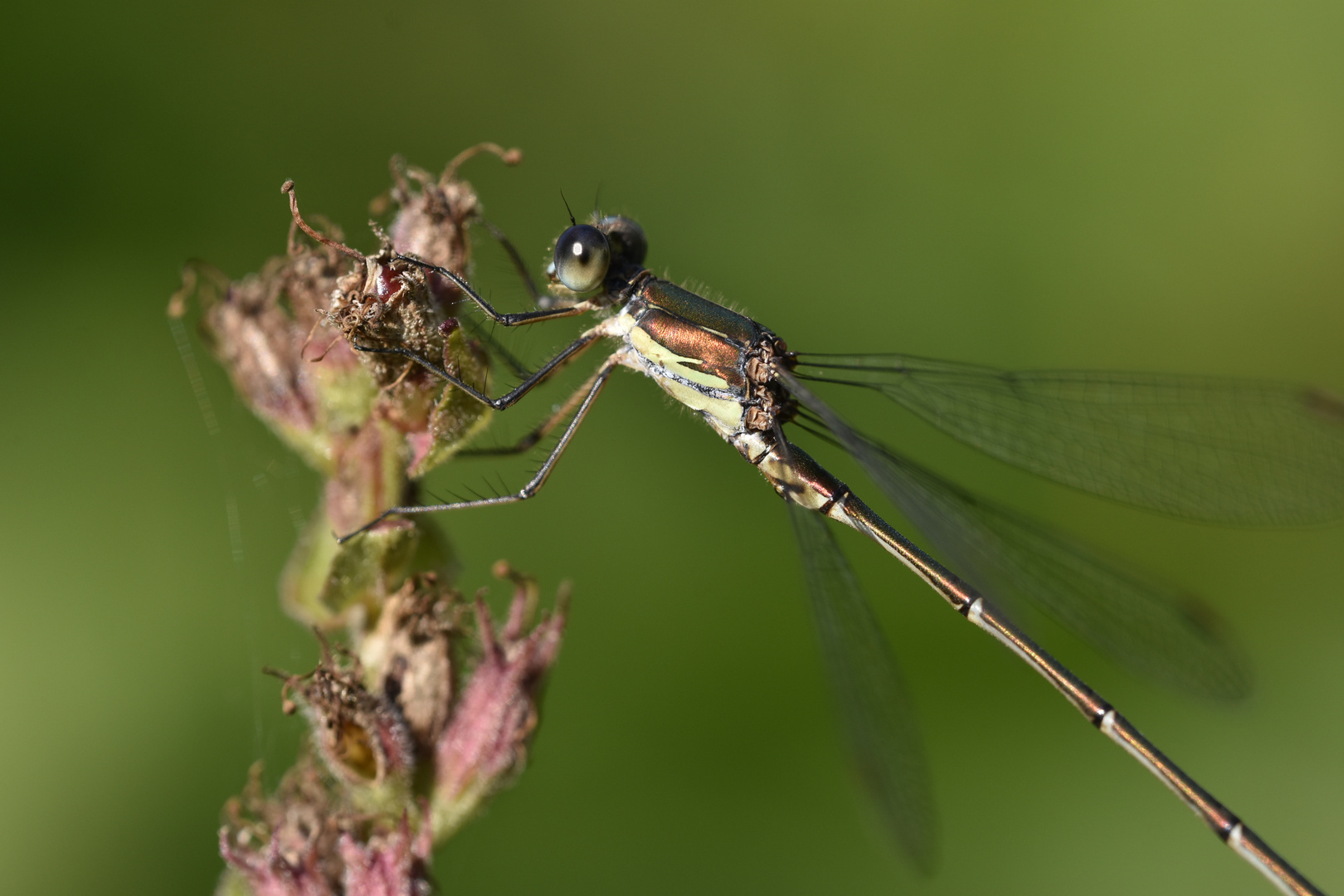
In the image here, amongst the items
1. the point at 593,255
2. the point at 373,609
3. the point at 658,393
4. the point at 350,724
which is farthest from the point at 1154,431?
the point at 350,724

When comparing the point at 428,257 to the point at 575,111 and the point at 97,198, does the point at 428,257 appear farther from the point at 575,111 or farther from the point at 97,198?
the point at 575,111

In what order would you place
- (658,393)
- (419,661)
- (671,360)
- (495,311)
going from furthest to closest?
(658,393) < (671,360) < (495,311) < (419,661)

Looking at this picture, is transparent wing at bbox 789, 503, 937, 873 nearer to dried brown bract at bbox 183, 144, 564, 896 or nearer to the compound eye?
the compound eye

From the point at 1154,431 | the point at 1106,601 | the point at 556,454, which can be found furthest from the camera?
the point at 1154,431

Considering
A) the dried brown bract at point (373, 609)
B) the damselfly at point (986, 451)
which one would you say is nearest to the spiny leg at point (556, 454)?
the damselfly at point (986, 451)

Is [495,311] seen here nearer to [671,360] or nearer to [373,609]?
[671,360]

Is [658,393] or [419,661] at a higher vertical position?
[658,393]

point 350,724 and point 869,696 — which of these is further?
point 869,696

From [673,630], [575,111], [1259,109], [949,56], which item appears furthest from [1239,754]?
[575,111]
